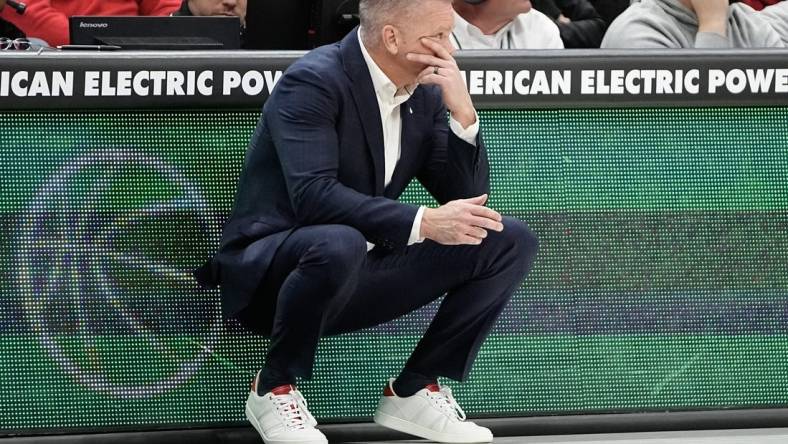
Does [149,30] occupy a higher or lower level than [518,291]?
higher

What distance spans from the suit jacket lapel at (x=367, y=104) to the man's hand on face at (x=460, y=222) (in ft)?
0.78

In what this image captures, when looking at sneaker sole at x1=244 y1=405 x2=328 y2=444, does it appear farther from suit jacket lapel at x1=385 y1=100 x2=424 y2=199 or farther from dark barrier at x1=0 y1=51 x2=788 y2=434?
suit jacket lapel at x1=385 y1=100 x2=424 y2=199

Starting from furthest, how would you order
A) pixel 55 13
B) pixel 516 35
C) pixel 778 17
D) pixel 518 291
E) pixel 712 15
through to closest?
pixel 55 13, pixel 778 17, pixel 516 35, pixel 712 15, pixel 518 291

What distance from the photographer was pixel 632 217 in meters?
3.74

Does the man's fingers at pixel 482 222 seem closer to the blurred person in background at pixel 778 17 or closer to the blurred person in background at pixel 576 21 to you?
the blurred person in background at pixel 778 17

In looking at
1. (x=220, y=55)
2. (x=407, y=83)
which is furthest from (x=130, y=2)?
(x=407, y=83)

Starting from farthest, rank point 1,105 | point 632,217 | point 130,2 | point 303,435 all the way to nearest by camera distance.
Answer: point 130,2 < point 632,217 < point 1,105 < point 303,435

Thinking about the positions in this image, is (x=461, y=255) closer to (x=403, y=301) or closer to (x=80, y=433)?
(x=403, y=301)

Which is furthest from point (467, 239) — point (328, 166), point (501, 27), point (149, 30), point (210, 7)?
point (210, 7)

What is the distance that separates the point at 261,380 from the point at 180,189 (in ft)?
1.92

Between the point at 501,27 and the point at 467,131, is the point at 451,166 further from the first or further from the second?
the point at 501,27

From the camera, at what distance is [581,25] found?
5.72 metres

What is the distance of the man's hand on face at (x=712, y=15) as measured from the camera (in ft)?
15.1

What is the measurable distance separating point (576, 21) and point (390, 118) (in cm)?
256
